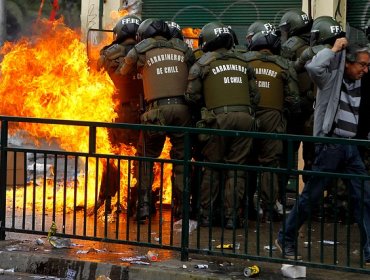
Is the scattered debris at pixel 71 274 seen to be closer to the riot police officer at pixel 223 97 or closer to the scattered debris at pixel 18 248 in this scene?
the scattered debris at pixel 18 248

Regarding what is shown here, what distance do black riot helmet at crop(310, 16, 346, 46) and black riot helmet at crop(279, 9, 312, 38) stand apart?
606 millimetres

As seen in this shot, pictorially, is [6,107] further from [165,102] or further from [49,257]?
[49,257]

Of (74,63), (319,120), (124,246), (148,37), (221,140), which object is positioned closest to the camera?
(319,120)

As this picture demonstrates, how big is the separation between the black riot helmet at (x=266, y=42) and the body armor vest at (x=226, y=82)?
0.65 metres

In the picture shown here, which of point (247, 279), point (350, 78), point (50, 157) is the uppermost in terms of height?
point (350, 78)

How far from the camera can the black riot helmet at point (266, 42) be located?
10.7m

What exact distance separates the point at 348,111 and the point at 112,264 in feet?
7.62

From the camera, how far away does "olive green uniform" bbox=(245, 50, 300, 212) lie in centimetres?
1052

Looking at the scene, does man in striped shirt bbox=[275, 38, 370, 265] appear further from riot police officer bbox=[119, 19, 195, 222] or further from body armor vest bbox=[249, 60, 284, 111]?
riot police officer bbox=[119, 19, 195, 222]

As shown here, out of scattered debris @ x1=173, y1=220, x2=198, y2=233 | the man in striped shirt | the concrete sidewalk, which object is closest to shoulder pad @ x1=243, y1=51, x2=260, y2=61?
scattered debris @ x1=173, y1=220, x2=198, y2=233

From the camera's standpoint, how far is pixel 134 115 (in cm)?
1137

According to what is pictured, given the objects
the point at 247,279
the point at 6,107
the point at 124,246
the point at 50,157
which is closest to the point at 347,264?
the point at 247,279

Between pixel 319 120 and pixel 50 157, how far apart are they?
2.55 metres

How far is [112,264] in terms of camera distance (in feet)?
27.3
